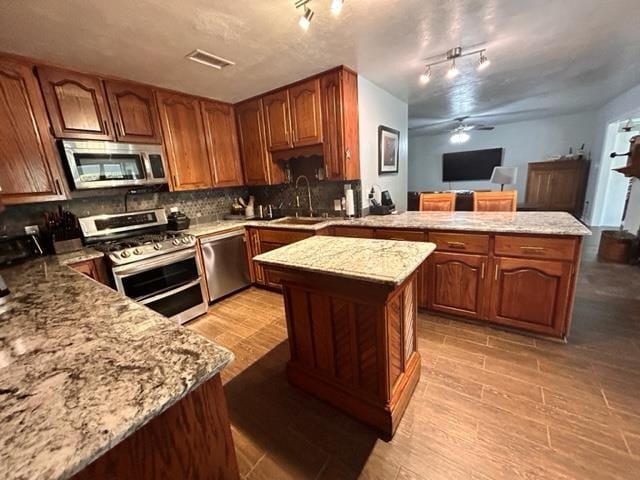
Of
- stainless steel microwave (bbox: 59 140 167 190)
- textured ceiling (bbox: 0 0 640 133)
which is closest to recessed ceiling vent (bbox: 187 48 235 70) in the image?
textured ceiling (bbox: 0 0 640 133)

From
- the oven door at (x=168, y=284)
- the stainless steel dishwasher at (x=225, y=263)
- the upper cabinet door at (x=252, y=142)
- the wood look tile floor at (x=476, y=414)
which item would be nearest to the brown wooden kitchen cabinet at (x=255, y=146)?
the upper cabinet door at (x=252, y=142)

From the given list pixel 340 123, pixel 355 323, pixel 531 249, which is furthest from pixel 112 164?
pixel 531 249

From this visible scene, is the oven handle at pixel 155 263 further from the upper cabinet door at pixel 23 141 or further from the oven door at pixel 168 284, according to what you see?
the upper cabinet door at pixel 23 141

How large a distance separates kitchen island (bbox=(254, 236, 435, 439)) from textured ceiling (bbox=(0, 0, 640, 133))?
1.52 metres

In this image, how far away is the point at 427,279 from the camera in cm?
247

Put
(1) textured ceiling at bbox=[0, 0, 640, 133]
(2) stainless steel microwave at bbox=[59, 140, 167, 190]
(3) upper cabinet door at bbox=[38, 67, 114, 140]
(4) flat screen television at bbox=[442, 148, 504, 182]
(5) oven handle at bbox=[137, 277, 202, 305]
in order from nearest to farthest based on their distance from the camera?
(1) textured ceiling at bbox=[0, 0, 640, 133] < (3) upper cabinet door at bbox=[38, 67, 114, 140] < (2) stainless steel microwave at bbox=[59, 140, 167, 190] < (5) oven handle at bbox=[137, 277, 202, 305] < (4) flat screen television at bbox=[442, 148, 504, 182]

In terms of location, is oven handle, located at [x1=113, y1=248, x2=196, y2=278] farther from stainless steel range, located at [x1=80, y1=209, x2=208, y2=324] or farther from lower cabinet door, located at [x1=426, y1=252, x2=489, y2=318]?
lower cabinet door, located at [x1=426, y1=252, x2=489, y2=318]

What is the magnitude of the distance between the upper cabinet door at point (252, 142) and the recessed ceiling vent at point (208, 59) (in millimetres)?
854

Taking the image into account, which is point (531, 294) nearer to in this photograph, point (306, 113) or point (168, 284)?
point (306, 113)

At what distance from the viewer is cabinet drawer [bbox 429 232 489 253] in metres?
2.16

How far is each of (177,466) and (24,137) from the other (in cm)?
266

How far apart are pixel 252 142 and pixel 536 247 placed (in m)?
3.12

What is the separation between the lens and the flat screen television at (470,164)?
6.74 meters

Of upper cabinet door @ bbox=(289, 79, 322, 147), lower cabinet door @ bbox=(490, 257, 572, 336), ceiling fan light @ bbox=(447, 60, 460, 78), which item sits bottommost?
lower cabinet door @ bbox=(490, 257, 572, 336)
